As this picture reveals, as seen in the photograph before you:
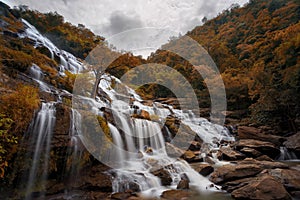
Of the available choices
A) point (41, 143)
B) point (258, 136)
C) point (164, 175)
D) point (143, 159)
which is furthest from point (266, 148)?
point (41, 143)

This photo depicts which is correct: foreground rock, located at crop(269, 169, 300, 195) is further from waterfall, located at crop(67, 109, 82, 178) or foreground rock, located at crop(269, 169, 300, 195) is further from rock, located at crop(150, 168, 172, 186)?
waterfall, located at crop(67, 109, 82, 178)

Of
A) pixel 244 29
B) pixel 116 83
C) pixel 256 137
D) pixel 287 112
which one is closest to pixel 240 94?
pixel 287 112

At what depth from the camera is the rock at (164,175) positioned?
6.51m

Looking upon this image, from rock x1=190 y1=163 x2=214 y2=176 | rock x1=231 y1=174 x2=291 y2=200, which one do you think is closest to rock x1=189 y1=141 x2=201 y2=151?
rock x1=190 y1=163 x2=214 y2=176

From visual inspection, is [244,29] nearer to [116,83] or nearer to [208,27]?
[208,27]

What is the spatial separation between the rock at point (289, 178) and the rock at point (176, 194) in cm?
270

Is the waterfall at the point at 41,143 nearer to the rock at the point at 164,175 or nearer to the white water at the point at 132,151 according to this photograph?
the white water at the point at 132,151

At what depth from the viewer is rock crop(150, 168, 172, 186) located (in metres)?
6.51

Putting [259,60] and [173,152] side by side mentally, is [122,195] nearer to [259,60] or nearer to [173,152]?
[173,152]

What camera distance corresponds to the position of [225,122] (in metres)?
16.8

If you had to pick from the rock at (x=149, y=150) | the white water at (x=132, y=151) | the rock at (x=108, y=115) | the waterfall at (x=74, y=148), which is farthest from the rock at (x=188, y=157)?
the waterfall at (x=74, y=148)

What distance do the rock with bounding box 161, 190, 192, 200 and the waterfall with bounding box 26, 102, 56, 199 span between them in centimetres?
349

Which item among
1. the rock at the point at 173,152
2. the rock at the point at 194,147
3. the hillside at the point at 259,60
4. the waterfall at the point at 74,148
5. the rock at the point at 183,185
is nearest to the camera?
the waterfall at the point at 74,148

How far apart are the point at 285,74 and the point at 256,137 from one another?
4.81 metres
